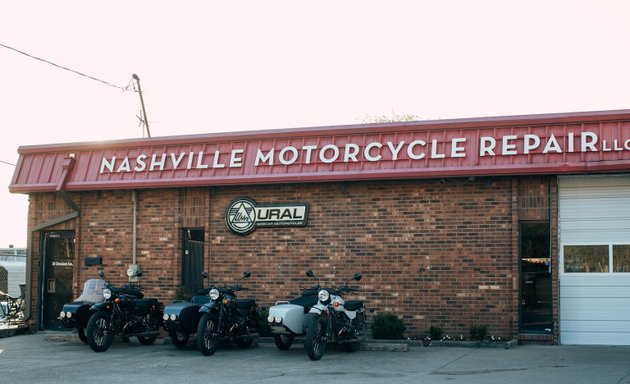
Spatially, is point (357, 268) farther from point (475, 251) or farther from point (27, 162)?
point (27, 162)

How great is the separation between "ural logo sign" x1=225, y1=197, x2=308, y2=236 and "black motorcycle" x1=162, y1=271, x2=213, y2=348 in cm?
267

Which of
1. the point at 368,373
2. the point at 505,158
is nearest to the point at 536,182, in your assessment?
the point at 505,158

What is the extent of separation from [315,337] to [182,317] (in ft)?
9.55

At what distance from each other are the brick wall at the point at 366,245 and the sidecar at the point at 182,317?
7.56 ft

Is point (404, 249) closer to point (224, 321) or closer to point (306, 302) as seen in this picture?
point (306, 302)

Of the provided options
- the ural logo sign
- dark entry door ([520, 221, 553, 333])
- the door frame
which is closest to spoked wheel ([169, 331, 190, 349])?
the ural logo sign

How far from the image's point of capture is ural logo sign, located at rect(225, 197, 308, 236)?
1759 cm

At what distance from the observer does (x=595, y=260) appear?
15648 mm

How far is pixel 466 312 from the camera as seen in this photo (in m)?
16.1

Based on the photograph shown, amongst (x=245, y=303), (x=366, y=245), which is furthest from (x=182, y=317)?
(x=366, y=245)

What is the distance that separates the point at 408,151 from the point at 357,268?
268 centimetres

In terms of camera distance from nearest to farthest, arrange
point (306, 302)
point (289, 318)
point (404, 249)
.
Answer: point (289, 318), point (306, 302), point (404, 249)

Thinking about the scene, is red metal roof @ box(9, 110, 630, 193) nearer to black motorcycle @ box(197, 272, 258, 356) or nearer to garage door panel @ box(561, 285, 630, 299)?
garage door panel @ box(561, 285, 630, 299)

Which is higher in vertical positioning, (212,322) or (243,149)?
(243,149)
